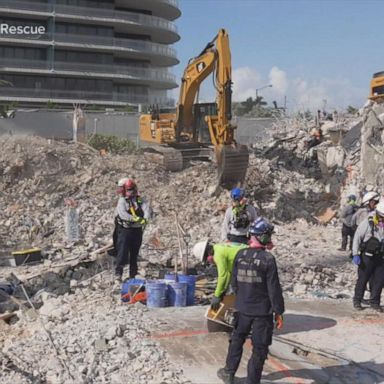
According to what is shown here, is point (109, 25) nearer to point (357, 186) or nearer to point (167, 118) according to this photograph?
point (167, 118)

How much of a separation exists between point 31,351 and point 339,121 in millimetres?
20464

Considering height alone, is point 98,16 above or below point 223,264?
above

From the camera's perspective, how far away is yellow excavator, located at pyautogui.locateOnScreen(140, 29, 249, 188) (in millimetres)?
17219

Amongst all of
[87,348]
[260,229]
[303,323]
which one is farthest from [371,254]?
[87,348]

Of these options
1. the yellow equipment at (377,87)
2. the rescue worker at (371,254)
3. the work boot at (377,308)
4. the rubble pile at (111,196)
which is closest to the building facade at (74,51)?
the rubble pile at (111,196)

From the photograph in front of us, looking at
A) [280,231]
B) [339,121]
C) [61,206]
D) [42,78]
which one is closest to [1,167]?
[61,206]

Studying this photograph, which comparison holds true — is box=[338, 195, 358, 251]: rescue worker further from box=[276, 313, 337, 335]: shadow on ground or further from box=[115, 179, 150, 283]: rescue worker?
box=[276, 313, 337, 335]: shadow on ground

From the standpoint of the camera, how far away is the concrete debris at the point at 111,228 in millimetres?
6480

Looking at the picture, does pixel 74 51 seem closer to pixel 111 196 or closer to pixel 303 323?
pixel 111 196

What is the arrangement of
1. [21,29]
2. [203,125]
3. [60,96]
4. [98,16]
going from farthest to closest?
[98,16] → [60,96] → [21,29] → [203,125]

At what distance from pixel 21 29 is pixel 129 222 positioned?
1747 inches

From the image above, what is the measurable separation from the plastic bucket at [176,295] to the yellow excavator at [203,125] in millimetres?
8977

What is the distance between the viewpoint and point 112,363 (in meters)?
6.16

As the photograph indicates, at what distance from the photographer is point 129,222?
9328 millimetres
